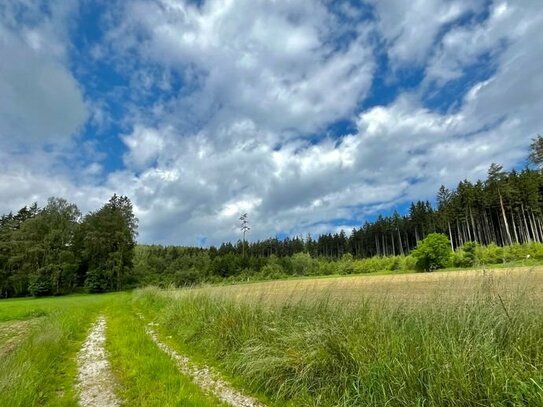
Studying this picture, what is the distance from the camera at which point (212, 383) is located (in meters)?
6.78

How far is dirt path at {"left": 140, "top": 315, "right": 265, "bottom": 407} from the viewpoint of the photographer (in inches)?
230

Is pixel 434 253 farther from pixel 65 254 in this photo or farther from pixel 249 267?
pixel 65 254

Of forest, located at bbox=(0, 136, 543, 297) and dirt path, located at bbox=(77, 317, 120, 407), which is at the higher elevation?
forest, located at bbox=(0, 136, 543, 297)

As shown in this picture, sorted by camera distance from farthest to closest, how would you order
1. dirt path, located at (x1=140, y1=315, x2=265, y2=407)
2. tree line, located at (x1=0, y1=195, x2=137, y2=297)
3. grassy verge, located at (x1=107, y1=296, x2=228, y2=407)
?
tree line, located at (x1=0, y1=195, x2=137, y2=297) → dirt path, located at (x1=140, y1=315, x2=265, y2=407) → grassy verge, located at (x1=107, y1=296, x2=228, y2=407)

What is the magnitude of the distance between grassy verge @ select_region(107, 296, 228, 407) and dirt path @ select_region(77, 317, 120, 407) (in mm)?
184

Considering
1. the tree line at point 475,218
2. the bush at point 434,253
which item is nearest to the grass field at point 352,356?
the bush at point 434,253

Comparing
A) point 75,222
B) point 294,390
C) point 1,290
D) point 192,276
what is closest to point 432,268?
point 192,276

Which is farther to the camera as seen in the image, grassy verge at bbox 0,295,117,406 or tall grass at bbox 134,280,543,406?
grassy verge at bbox 0,295,117,406

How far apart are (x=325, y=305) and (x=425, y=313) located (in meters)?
2.58

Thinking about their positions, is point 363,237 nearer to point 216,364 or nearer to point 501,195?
point 501,195

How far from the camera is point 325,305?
7.95m

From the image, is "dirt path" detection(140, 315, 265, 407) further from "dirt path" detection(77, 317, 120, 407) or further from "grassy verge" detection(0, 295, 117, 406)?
"grassy verge" detection(0, 295, 117, 406)

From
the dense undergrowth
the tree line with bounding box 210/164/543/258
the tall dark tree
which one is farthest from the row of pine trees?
the tall dark tree

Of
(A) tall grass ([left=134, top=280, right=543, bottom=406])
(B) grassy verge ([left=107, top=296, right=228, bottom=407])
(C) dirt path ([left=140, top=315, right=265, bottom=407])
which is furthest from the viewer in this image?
(C) dirt path ([left=140, top=315, right=265, bottom=407])
